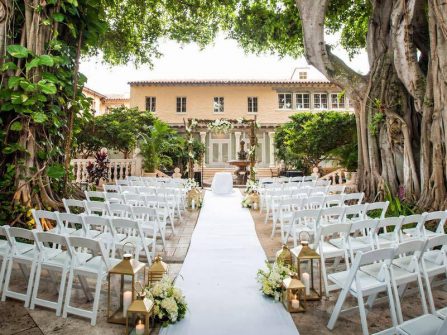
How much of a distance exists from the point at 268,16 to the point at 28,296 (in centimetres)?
1086

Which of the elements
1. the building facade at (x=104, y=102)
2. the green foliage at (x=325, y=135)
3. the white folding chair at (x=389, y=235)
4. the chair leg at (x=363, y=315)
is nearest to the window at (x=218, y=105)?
the building facade at (x=104, y=102)

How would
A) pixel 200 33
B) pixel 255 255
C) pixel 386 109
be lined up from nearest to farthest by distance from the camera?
1. pixel 255 255
2. pixel 386 109
3. pixel 200 33

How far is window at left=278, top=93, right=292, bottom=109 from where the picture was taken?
80.9 feet

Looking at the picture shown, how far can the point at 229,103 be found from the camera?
24766 mm

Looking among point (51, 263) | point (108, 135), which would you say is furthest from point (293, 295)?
point (108, 135)

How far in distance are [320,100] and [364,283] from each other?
2343 centimetres

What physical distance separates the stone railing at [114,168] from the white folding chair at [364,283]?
32.8 feet

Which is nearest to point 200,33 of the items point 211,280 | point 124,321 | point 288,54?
point 288,54

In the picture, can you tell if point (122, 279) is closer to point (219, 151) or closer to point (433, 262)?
point (433, 262)

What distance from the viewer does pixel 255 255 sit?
188 inches

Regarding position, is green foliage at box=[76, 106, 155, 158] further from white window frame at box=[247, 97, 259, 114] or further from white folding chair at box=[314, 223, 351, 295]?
white folding chair at box=[314, 223, 351, 295]

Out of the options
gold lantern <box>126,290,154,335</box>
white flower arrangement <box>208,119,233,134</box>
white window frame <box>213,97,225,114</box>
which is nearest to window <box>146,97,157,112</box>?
white window frame <box>213,97,225,114</box>

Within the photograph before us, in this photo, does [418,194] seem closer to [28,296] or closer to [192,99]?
[28,296]

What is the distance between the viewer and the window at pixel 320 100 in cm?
2436
